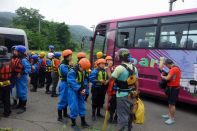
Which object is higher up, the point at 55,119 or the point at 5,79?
the point at 5,79

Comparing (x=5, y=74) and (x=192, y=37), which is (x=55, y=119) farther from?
(x=192, y=37)

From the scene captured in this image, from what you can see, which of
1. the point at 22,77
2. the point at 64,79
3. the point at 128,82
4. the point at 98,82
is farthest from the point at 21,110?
the point at 128,82

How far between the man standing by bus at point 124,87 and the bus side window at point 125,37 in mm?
5576

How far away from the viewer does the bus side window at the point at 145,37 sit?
10.3m

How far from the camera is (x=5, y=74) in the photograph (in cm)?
709

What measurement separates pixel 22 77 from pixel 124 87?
3.51 metres

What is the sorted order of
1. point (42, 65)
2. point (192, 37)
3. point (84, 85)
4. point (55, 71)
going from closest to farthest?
point (84, 85)
point (192, 37)
point (55, 71)
point (42, 65)

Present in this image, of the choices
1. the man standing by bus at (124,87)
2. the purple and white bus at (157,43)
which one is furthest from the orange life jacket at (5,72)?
the purple and white bus at (157,43)

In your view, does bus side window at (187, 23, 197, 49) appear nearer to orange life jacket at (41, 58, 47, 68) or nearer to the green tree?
orange life jacket at (41, 58, 47, 68)

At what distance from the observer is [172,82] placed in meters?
7.53

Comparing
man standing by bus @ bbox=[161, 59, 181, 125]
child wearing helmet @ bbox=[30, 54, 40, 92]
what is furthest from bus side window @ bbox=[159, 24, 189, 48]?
child wearing helmet @ bbox=[30, 54, 40, 92]

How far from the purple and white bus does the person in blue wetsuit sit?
3992 mm

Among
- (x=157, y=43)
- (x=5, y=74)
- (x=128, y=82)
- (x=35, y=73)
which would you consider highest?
(x=157, y=43)

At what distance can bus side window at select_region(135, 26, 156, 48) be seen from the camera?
10.3 metres
